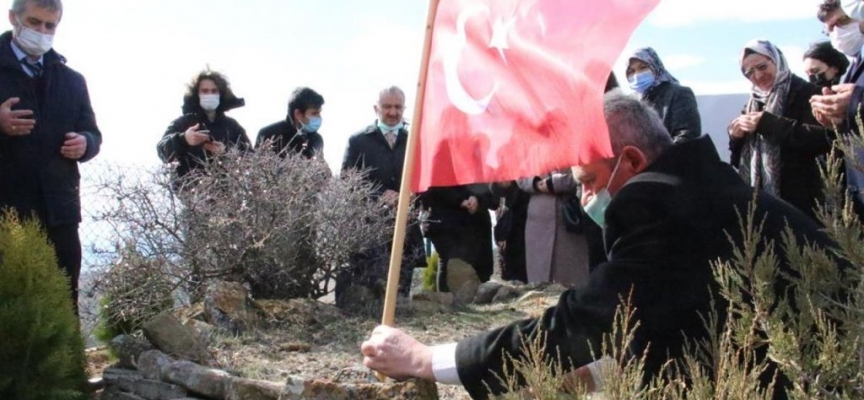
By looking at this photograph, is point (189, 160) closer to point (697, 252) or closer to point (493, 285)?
point (493, 285)

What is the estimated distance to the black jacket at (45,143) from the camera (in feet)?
18.7

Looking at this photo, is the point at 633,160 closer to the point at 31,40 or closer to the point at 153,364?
the point at 153,364

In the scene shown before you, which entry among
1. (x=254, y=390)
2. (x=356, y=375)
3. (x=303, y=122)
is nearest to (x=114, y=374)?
(x=254, y=390)

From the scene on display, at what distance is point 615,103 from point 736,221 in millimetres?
536

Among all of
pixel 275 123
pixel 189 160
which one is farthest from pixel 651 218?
pixel 275 123

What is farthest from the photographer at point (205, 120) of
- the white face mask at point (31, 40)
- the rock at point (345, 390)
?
the rock at point (345, 390)

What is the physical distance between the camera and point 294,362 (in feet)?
17.8

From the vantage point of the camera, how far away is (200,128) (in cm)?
718

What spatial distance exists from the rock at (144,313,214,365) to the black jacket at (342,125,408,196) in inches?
106

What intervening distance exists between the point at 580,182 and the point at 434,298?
3.64 meters

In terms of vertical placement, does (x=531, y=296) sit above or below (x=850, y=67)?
below

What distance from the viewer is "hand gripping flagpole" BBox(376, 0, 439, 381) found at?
12.4 ft

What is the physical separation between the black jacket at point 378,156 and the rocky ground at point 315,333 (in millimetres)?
1112

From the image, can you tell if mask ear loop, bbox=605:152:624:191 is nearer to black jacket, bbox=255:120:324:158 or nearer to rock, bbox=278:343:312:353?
rock, bbox=278:343:312:353
